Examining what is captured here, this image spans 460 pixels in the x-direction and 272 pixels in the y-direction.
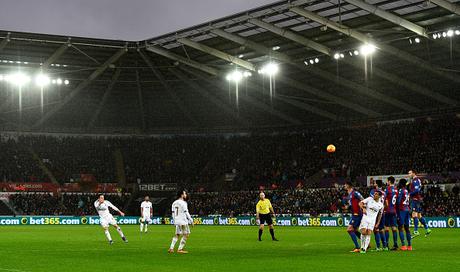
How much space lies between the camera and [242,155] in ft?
256

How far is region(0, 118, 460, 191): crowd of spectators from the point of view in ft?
208

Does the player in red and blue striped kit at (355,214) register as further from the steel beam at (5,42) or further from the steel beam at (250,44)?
the steel beam at (5,42)

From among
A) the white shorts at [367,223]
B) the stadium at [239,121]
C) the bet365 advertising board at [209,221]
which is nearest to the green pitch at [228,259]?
the white shorts at [367,223]

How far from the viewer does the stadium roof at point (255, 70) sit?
49094mm

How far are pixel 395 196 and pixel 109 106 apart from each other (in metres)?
58.7

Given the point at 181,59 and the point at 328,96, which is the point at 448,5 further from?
A: the point at 181,59

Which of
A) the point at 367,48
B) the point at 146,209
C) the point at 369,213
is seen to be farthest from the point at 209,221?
the point at 369,213

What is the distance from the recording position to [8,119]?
76.1m

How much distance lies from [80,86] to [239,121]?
20199 mm

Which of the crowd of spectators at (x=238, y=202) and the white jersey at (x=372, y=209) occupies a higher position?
the crowd of spectators at (x=238, y=202)

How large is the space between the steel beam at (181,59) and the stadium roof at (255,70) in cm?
11

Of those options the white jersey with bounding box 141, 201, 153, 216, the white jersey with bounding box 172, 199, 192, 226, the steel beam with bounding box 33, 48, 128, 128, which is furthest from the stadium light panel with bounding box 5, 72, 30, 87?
the white jersey with bounding box 172, 199, 192, 226

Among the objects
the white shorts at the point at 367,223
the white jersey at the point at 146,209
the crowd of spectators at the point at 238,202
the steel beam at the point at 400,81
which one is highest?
the steel beam at the point at 400,81

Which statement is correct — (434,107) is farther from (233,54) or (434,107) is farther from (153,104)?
(153,104)
